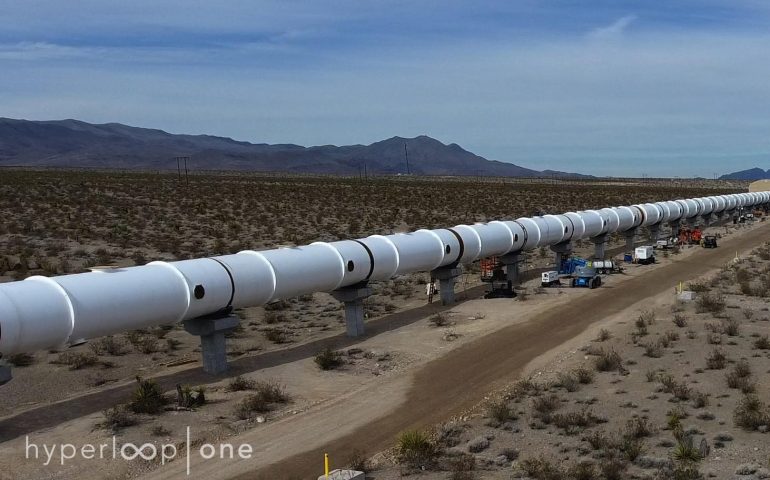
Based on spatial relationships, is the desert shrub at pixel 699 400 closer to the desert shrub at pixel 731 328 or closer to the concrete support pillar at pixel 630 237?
the desert shrub at pixel 731 328

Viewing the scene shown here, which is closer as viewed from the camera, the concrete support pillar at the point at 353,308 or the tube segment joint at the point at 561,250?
the concrete support pillar at the point at 353,308

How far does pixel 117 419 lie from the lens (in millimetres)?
15992

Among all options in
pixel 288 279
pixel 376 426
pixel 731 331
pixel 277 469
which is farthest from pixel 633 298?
pixel 277 469

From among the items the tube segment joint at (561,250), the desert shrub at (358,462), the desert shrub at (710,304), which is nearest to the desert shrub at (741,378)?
the desert shrub at (710,304)

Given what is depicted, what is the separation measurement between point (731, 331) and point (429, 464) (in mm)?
A: 13141

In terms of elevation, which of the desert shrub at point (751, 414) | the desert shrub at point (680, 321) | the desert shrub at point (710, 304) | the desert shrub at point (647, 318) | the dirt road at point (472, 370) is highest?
the desert shrub at point (710, 304)

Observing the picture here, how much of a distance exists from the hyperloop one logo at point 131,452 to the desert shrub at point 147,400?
156 cm

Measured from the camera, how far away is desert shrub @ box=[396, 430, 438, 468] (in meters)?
14.0

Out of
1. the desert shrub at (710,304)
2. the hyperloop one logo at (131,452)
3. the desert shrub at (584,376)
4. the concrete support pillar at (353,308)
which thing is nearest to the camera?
the hyperloop one logo at (131,452)

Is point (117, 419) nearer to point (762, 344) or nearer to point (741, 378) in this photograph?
point (741, 378)

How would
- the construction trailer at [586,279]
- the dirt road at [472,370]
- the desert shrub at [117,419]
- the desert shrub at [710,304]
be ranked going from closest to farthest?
the dirt road at [472,370] → the desert shrub at [117,419] → the desert shrub at [710,304] → the construction trailer at [586,279]

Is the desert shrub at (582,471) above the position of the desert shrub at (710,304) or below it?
below

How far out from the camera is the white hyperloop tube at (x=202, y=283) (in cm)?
1642

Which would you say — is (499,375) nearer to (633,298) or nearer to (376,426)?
(376,426)
